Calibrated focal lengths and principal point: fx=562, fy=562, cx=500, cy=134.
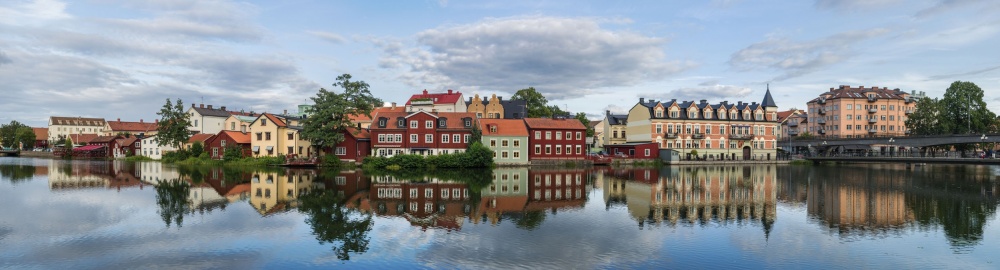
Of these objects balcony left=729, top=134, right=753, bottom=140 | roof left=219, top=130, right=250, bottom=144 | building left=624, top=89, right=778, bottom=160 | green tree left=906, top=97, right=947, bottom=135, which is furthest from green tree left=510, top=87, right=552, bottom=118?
green tree left=906, top=97, right=947, bottom=135

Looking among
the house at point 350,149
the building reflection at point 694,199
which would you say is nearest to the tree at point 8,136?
the house at point 350,149

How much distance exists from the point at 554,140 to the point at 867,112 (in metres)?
62.3

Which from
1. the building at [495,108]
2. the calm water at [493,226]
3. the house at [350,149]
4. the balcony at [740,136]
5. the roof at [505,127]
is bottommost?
the calm water at [493,226]

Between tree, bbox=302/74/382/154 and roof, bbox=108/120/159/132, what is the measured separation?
59.8 metres

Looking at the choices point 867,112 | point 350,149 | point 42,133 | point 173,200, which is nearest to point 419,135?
point 350,149

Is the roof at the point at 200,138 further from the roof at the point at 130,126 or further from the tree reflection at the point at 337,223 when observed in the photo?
the tree reflection at the point at 337,223

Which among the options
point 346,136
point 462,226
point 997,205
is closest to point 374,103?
point 346,136

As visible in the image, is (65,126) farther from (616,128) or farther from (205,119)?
(616,128)

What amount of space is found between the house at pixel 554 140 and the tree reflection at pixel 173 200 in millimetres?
35028

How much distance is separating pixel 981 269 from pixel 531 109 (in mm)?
69959

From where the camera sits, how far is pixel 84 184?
36812 mm

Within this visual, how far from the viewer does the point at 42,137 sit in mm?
127062

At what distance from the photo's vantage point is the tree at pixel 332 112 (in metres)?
54.2

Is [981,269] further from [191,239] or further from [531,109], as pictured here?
[531,109]
